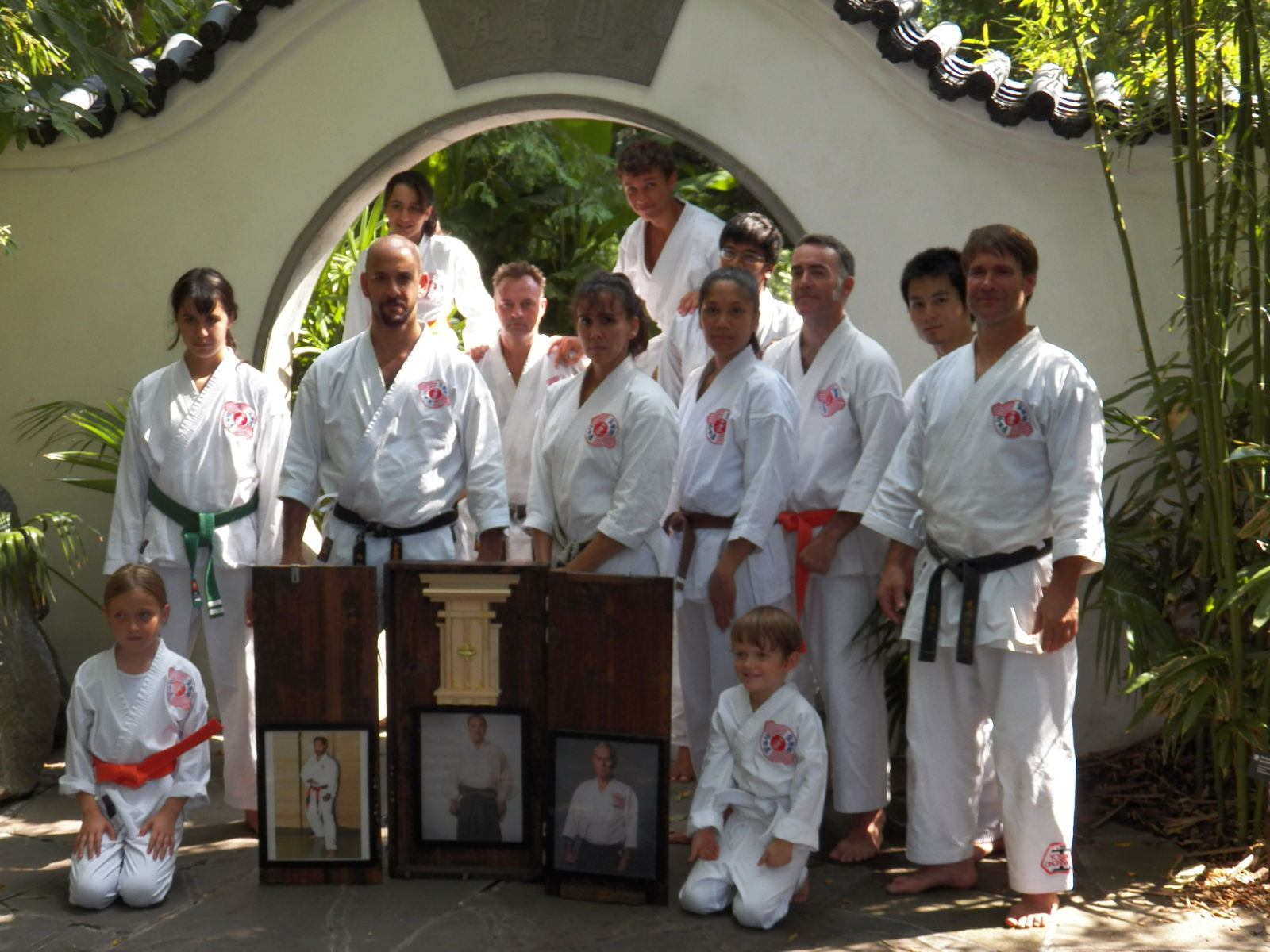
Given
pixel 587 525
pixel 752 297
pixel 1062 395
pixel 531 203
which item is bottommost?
pixel 587 525

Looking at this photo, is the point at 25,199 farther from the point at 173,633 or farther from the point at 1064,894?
the point at 1064,894

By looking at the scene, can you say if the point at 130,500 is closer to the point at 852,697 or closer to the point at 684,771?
the point at 684,771

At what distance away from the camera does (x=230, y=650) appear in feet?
15.5

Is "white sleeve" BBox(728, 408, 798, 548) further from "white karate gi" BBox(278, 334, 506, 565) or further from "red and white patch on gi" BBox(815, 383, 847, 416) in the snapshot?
"white karate gi" BBox(278, 334, 506, 565)

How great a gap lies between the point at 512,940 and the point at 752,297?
2007mm

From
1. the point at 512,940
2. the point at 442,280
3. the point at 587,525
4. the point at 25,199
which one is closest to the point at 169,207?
the point at 25,199

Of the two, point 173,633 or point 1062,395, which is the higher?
point 1062,395

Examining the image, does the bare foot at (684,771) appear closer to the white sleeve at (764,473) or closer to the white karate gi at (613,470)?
the white karate gi at (613,470)

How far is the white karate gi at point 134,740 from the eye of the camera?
4.10 meters

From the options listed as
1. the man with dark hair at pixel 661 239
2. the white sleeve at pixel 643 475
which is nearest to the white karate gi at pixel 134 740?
the white sleeve at pixel 643 475

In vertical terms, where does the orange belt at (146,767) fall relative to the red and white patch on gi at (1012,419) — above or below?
below

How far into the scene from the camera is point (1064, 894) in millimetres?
4105

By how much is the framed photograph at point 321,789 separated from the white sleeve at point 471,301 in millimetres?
2142

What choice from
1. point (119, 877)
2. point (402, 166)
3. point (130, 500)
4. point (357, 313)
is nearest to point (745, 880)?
point (119, 877)
